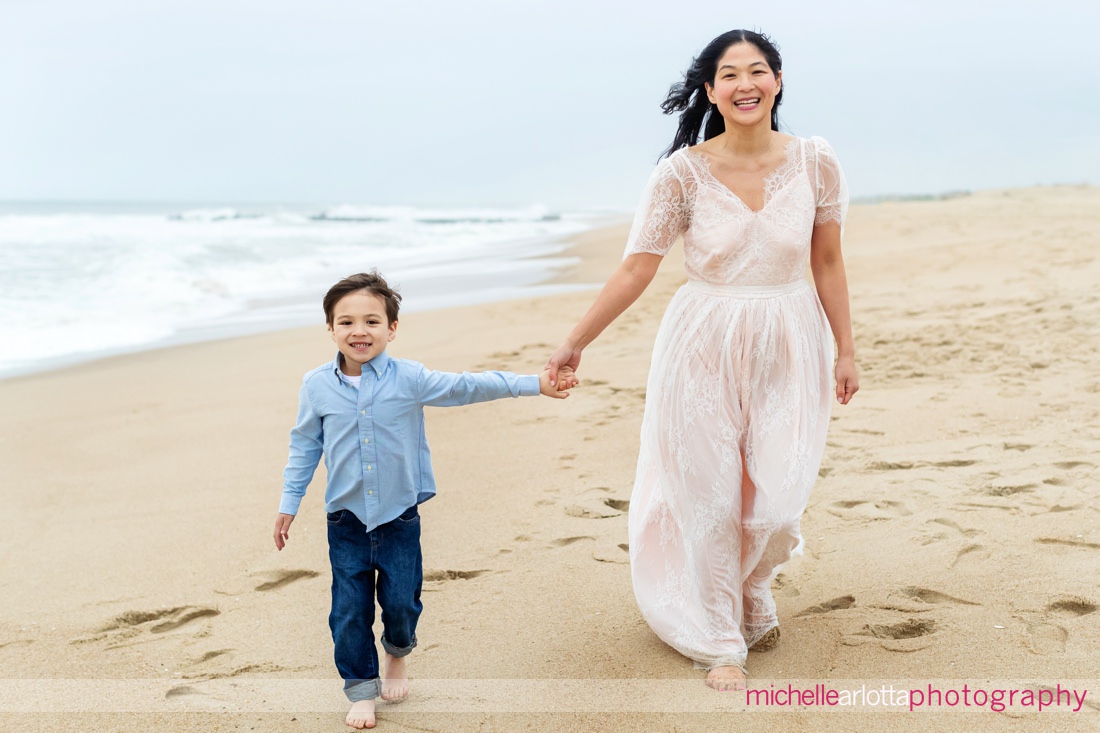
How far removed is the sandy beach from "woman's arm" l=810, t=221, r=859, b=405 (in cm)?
82

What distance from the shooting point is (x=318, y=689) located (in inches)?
116

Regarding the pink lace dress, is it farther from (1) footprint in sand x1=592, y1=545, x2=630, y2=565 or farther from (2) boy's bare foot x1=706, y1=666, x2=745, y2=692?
(1) footprint in sand x1=592, y1=545, x2=630, y2=565

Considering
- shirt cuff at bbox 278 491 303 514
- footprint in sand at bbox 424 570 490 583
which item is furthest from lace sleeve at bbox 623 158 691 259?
footprint in sand at bbox 424 570 490 583

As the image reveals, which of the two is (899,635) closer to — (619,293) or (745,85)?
(619,293)

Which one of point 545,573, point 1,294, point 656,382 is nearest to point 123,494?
point 545,573

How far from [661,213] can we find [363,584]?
4.63 ft

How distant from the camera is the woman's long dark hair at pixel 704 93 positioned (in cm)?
283

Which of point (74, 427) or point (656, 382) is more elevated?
point (656, 382)

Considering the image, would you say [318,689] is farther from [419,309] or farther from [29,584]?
[419,309]

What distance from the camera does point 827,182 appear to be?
2.91 metres

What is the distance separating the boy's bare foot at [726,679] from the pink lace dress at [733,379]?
0.11 feet

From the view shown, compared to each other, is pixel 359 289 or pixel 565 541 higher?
pixel 359 289

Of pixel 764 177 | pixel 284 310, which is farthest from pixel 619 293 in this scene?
pixel 284 310

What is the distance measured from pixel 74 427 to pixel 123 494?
1690 mm
